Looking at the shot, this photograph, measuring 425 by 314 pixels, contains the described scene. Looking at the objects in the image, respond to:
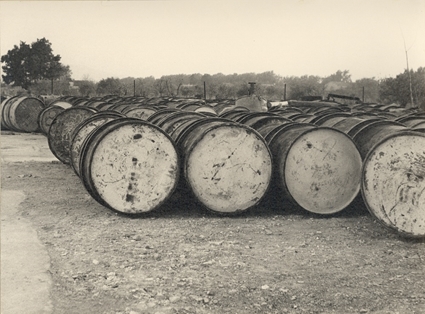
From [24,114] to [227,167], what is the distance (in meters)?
13.7

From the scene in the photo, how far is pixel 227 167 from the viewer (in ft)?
21.9

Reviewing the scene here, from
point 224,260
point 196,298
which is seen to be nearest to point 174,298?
point 196,298

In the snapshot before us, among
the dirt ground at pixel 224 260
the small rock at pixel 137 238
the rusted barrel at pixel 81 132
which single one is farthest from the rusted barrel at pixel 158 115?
the small rock at pixel 137 238

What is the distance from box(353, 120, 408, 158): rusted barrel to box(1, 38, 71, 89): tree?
55.2 feet

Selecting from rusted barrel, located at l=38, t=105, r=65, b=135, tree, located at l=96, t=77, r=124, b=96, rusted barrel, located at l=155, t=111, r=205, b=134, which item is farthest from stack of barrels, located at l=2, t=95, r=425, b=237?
tree, located at l=96, t=77, r=124, b=96

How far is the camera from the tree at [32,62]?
841 inches

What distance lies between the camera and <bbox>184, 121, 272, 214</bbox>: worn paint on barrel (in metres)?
Answer: 6.61

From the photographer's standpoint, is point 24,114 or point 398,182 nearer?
point 398,182

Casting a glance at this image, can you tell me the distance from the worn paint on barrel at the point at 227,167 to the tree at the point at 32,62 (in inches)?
637

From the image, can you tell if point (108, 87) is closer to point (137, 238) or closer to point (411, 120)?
point (411, 120)

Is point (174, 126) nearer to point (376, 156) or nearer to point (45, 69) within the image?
point (376, 156)

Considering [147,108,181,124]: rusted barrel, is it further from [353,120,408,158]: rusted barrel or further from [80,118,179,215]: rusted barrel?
[353,120,408,158]: rusted barrel

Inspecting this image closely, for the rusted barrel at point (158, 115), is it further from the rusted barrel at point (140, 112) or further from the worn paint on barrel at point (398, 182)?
the worn paint on barrel at point (398, 182)

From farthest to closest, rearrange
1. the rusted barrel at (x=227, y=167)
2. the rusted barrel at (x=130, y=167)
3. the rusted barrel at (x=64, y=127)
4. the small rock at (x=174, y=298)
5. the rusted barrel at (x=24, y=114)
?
the rusted barrel at (x=24, y=114) → the rusted barrel at (x=64, y=127) → the rusted barrel at (x=227, y=167) → the rusted barrel at (x=130, y=167) → the small rock at (x=174, y=298)
